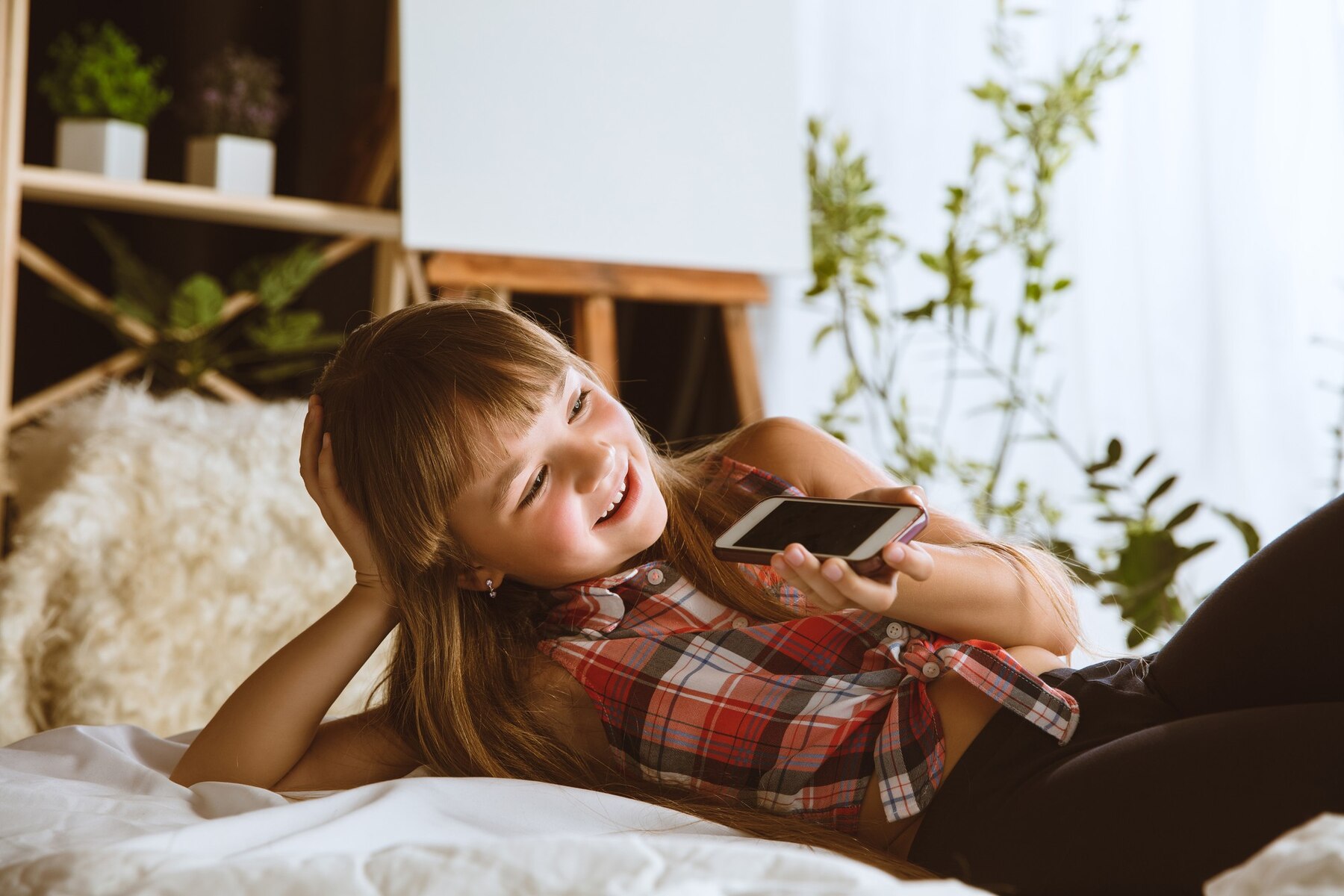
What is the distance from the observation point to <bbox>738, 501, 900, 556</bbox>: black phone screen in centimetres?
81

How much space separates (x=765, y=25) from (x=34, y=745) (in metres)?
1.79

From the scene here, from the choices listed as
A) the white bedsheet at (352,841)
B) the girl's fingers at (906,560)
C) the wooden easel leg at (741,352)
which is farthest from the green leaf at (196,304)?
the girl's fingers at (906,560)

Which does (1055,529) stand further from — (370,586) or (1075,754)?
(370,586)

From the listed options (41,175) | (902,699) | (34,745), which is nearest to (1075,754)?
(902,699)

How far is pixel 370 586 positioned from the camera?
1.03 metres

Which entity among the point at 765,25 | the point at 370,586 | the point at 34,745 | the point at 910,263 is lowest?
the point at 34,745

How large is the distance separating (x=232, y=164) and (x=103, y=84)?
244mm

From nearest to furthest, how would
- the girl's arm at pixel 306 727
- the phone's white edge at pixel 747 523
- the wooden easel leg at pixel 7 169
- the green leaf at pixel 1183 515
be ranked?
the phone's white edge at pixel 747 523 < the girl's arm at pixel 306 727 < the green leaf at pixel 1183 515 < the wooden easel leg at pixel 7 169

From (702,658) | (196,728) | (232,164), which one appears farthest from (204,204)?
(702,658)

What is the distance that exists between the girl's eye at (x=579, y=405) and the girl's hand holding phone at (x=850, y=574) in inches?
10.0

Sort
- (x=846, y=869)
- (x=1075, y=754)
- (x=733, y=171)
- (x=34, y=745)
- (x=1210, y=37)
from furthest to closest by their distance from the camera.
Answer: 1. (x=733, y=171)
2. (x=1210, y=37)
3. (x=34, y=745)
4. (x=1075, y=754)
5. (x=846, y=869)

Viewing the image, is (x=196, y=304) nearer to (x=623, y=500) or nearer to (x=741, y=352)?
(x=741, y=352)

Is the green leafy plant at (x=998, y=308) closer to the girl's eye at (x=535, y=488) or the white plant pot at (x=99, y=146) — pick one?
the girl's eye at (x=535, y=488)

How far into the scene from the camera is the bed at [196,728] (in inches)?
22.4
